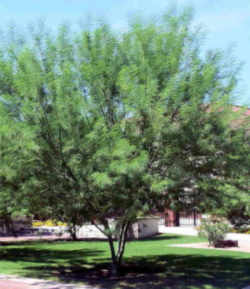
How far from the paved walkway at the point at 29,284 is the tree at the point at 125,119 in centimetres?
200

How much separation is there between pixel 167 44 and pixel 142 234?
1928 centimetres

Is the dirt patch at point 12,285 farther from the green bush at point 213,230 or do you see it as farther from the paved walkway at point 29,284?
the green bush at point 213,230

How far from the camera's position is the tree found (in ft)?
33.5

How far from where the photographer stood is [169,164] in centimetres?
1083

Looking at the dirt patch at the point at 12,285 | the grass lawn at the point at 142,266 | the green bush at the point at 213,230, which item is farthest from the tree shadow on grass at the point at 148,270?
the green bush at the point at 213,230

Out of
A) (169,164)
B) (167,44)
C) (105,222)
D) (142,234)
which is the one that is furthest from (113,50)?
(142,234)

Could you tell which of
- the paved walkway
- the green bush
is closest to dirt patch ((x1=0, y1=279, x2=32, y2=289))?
the paved walkway

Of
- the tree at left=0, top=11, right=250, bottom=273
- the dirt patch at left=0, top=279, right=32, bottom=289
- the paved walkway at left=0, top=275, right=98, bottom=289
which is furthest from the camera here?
the paved walkway at left=0, top=275, right=98, bottom=289

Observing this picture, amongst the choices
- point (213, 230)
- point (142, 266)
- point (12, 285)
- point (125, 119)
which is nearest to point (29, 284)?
point (12, 285)

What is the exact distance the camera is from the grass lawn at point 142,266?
12849 mm

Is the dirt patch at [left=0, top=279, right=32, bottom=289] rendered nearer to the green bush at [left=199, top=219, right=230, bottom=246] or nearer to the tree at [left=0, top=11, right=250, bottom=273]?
the tree at [left=0, top=11, right=250, bottom=273]

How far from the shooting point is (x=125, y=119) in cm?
1127

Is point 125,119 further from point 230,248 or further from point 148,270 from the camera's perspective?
point 230,248

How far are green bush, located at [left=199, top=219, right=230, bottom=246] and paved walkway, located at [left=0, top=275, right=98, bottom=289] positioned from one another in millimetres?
11218
